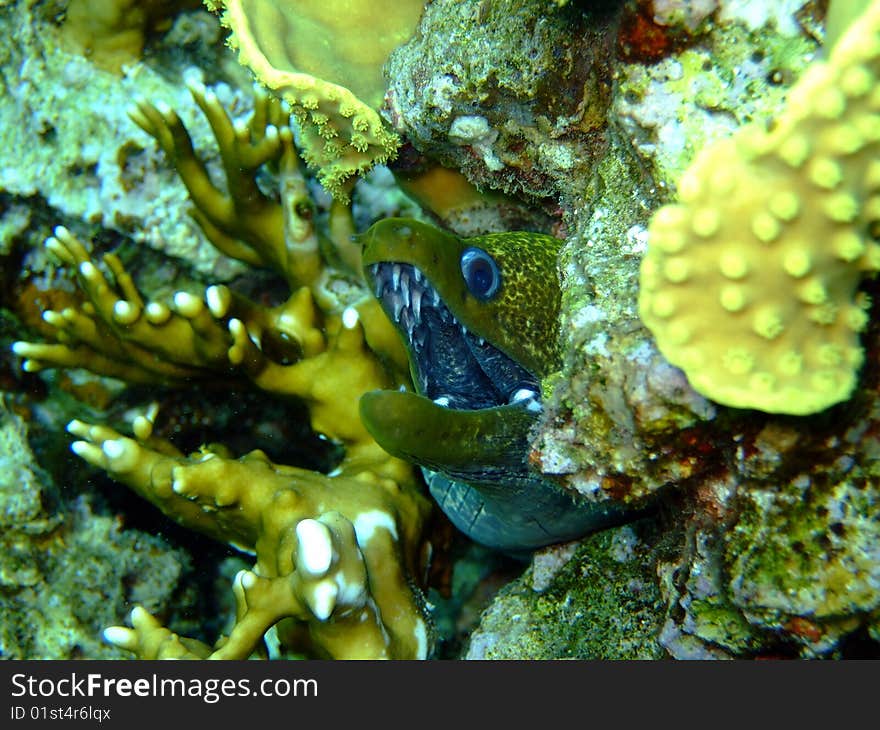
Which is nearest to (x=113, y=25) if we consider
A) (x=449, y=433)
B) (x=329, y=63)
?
(x=329, y=63)

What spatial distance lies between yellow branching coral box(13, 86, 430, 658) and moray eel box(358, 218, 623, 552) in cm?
37

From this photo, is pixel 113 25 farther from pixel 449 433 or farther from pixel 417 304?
pixel 449 433

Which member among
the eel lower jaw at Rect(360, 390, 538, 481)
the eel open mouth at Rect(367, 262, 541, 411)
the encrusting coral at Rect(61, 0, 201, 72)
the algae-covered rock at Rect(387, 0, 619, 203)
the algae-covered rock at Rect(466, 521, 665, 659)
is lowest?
the algae-covered rock at Rect(466, 521, 665, 659)

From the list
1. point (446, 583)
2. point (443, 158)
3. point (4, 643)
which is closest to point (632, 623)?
point (446, 583)

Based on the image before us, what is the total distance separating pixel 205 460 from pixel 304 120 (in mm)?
1237

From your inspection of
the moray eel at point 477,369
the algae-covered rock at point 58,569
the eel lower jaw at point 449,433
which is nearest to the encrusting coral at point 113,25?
the algae-covered rock at point 58,569

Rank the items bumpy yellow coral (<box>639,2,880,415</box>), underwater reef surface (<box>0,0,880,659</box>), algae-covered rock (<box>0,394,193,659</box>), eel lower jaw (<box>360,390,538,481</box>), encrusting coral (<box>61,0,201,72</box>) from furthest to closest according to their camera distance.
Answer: encrusting coral (<box>61,0,201,72</box>) < algae-covered rock (<box>0,394,193,659</box>) < eel lower jaw (<box>360,390,538,481</box>) < underwater reef surface (<box>0,0,880,659</box>) < bumpy yellow coral (<box>639,2,880,415</box>)

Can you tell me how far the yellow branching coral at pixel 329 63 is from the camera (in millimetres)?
1979

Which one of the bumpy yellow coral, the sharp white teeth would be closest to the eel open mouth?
the sharp white teeth

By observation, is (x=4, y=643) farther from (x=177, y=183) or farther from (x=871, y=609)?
(x=871, y=609)

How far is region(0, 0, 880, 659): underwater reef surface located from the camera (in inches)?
48.6

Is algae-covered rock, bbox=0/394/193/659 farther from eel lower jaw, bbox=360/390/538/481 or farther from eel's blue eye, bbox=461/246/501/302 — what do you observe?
eel's blue eye, bbox=461/246/501/302

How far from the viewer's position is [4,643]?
2572 millimetres

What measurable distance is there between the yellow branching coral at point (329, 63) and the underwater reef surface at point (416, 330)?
0.04 ft
